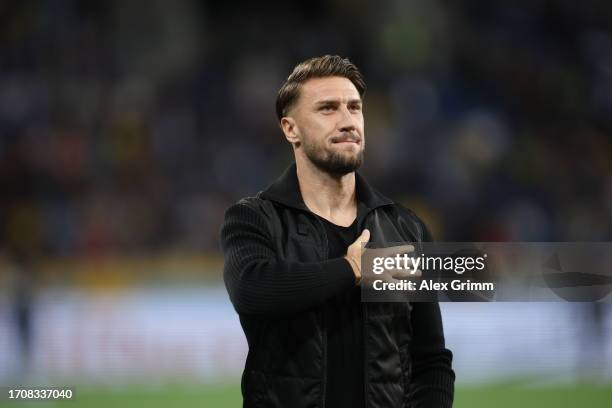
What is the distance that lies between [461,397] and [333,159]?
338 centimetres

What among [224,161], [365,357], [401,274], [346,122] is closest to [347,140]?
[346,122]

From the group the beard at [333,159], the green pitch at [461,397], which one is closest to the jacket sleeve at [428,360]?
the beard at [333,159]

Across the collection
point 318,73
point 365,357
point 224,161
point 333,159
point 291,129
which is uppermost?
point 224,161

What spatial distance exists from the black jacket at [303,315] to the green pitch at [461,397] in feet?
Answer: 9.97

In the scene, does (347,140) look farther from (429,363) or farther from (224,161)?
(224,161)

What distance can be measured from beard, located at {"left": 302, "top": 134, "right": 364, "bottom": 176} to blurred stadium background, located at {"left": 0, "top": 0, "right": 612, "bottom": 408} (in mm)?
3229

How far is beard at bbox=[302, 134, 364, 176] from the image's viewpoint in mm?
2258

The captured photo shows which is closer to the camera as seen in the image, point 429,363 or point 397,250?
point 397,250

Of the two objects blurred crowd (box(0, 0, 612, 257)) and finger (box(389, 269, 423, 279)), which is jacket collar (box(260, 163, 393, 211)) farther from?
blurred crowd (box(0, 0, 612, 257))

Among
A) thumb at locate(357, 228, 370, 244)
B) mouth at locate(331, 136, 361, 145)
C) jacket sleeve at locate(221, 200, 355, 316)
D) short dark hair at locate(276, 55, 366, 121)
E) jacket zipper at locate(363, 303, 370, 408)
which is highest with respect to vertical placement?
short dark hair at locate(276, 55, 366, 121)

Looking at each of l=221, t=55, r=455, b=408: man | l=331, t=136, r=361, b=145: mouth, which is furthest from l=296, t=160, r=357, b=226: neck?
l=331, t=136, r=361, b=145: mouth

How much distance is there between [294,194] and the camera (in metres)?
2.30

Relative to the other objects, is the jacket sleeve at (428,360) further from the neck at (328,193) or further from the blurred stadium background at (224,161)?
the blurred stadium background at (224,161)

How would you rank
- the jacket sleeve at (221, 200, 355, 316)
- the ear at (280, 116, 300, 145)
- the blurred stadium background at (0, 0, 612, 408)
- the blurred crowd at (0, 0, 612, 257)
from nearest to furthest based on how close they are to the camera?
the jacket sleeve at (221, 200, 355, 316) → the ear at (280, 116, 300, 145) → the blurred stadium background at (0, 0, 612, 408) → the blurred crowd at (0, 0, 612, 257)
